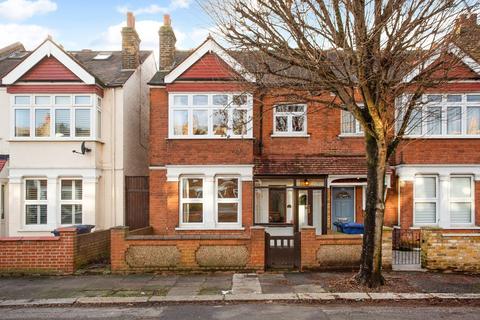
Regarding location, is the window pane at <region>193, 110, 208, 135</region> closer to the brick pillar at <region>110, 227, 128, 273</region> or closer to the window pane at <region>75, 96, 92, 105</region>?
the window pane at <region>75, 96, 92, 105</region>

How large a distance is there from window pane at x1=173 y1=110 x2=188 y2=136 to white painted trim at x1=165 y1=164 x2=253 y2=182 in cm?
134

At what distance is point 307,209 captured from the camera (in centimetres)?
1722

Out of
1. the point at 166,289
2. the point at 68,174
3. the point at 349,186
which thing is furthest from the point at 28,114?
the point at 349,186

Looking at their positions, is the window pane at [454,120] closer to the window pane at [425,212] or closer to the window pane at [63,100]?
the window pane at [425,212]

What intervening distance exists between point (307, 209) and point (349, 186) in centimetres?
199

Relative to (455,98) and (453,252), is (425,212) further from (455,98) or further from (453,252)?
(453,252)

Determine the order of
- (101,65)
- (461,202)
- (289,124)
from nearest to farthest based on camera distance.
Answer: (461,202)
(289,124)
(101,65)

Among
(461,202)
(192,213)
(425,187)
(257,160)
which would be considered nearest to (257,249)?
(192,213)

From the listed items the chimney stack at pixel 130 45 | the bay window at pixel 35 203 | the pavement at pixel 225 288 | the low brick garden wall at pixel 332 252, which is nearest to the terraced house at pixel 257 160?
the chimney stack at pixel 130 45

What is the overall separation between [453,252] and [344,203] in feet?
20.6

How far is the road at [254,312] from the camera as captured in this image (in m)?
7.95

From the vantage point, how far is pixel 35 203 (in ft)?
52.3

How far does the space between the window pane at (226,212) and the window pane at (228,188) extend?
30 cm

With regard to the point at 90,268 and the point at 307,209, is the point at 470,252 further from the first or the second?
the point at 90,268
